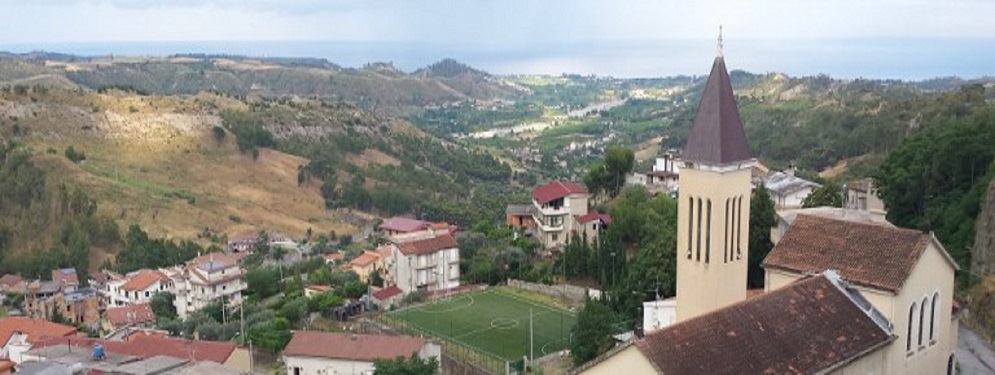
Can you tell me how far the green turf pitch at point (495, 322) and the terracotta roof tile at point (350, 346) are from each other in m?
4.30

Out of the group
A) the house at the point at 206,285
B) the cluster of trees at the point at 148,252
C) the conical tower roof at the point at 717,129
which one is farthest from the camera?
the cluster of trees at the point at 148,252

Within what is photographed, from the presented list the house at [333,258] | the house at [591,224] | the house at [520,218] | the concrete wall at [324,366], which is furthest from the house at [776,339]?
the house at [333,258]

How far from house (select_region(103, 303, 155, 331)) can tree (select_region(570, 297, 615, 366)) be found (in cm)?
2702

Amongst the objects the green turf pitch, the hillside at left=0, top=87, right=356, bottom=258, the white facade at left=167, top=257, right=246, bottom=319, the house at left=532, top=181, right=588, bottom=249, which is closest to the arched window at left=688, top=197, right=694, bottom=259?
the green turf pitch

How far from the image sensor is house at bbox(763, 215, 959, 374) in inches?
787

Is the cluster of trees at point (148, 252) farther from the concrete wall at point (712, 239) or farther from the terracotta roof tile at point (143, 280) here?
the concrete wall at point (712, 239)

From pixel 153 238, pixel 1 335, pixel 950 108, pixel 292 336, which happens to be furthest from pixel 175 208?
pixel 950 108

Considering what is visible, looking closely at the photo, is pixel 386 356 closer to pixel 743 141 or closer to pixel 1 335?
pixel 743 141

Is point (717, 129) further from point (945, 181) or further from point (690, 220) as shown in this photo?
point (945, 181)

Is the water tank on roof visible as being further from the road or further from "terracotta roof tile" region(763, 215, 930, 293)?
the road

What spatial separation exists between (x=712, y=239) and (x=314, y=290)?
27.7m

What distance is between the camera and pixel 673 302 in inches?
1116

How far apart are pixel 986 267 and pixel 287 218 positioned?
210 feet

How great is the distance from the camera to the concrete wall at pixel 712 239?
20500 mm
